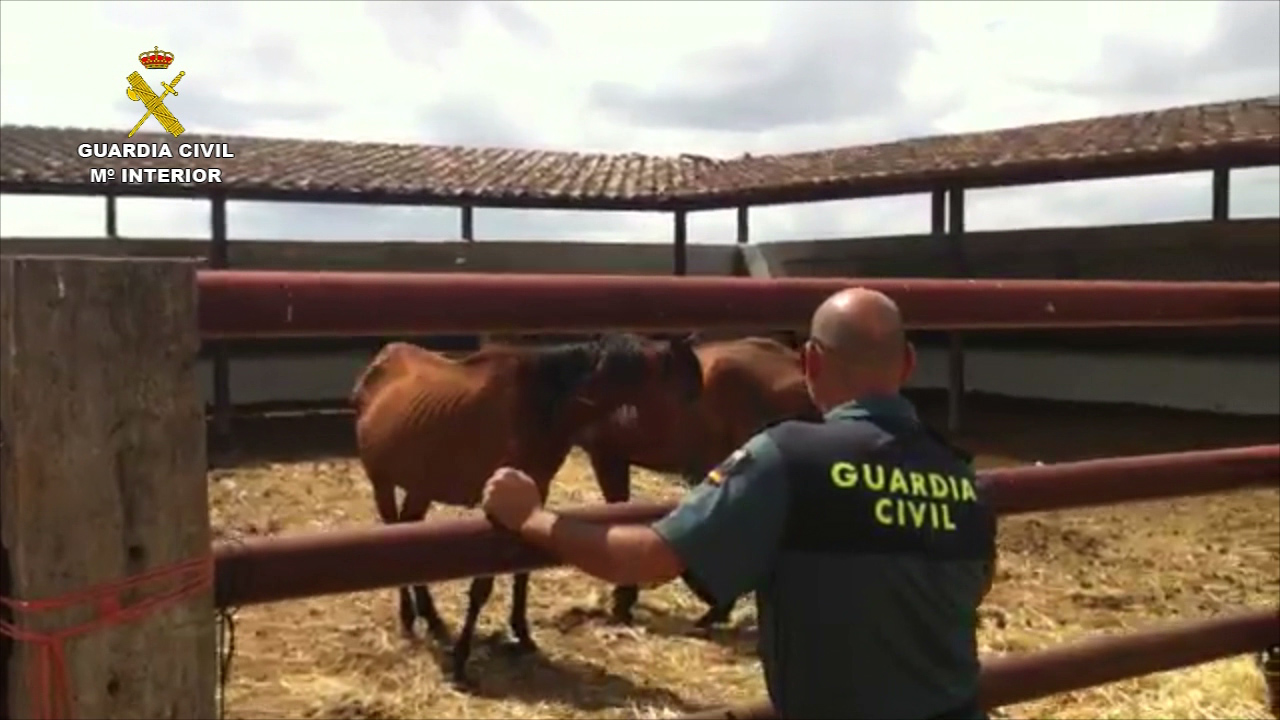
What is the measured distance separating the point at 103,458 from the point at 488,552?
1.87ft

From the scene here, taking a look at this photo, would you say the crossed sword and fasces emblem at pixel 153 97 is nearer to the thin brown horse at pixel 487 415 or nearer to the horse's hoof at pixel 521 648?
the thin brown horse at pixel 487 415

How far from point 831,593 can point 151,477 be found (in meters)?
0.83

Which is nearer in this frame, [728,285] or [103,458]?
[103,458]

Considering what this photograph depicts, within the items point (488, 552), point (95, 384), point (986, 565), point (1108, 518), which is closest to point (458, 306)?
point (488, 552)

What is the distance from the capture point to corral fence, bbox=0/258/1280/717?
137 cm

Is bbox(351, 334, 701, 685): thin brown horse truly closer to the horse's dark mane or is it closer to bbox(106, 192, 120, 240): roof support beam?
the horse's dark mane

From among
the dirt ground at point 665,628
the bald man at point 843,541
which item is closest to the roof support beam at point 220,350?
the dirt ground at point 665,628

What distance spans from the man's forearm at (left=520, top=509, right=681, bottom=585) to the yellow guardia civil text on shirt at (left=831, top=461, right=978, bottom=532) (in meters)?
0.24

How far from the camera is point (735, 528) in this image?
160cm

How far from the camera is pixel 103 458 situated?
1.40 m

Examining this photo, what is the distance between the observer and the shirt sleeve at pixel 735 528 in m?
1.60

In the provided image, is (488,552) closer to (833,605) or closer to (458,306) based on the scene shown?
(458,306)

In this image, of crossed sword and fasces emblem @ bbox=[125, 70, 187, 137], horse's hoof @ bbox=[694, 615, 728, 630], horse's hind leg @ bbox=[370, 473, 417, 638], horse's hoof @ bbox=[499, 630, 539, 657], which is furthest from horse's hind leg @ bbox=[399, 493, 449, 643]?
crossed sword and fasces emblem @ bbox=[125, 70, 187, 137]

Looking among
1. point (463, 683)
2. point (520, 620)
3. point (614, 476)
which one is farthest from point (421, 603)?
point (614, 476)
